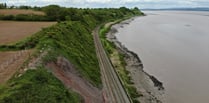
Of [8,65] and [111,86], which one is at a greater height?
[8,65]

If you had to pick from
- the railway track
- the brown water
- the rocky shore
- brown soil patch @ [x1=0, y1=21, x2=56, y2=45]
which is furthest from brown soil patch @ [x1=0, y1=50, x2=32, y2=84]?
the brown water

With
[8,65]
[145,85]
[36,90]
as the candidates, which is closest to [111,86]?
[145,85]

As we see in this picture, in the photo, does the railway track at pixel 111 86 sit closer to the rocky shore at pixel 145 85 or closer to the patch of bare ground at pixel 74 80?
the patch of bare ground at pixel 74 80

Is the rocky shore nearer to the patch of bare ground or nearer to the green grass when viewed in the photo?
the patch of bare ground

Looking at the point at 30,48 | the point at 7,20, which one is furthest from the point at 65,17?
the point at 30,48

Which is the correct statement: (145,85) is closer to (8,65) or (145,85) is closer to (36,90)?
(8,65)

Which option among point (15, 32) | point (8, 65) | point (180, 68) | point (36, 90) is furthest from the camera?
point (15, 32)

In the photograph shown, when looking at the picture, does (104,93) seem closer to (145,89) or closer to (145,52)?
(145,89)
